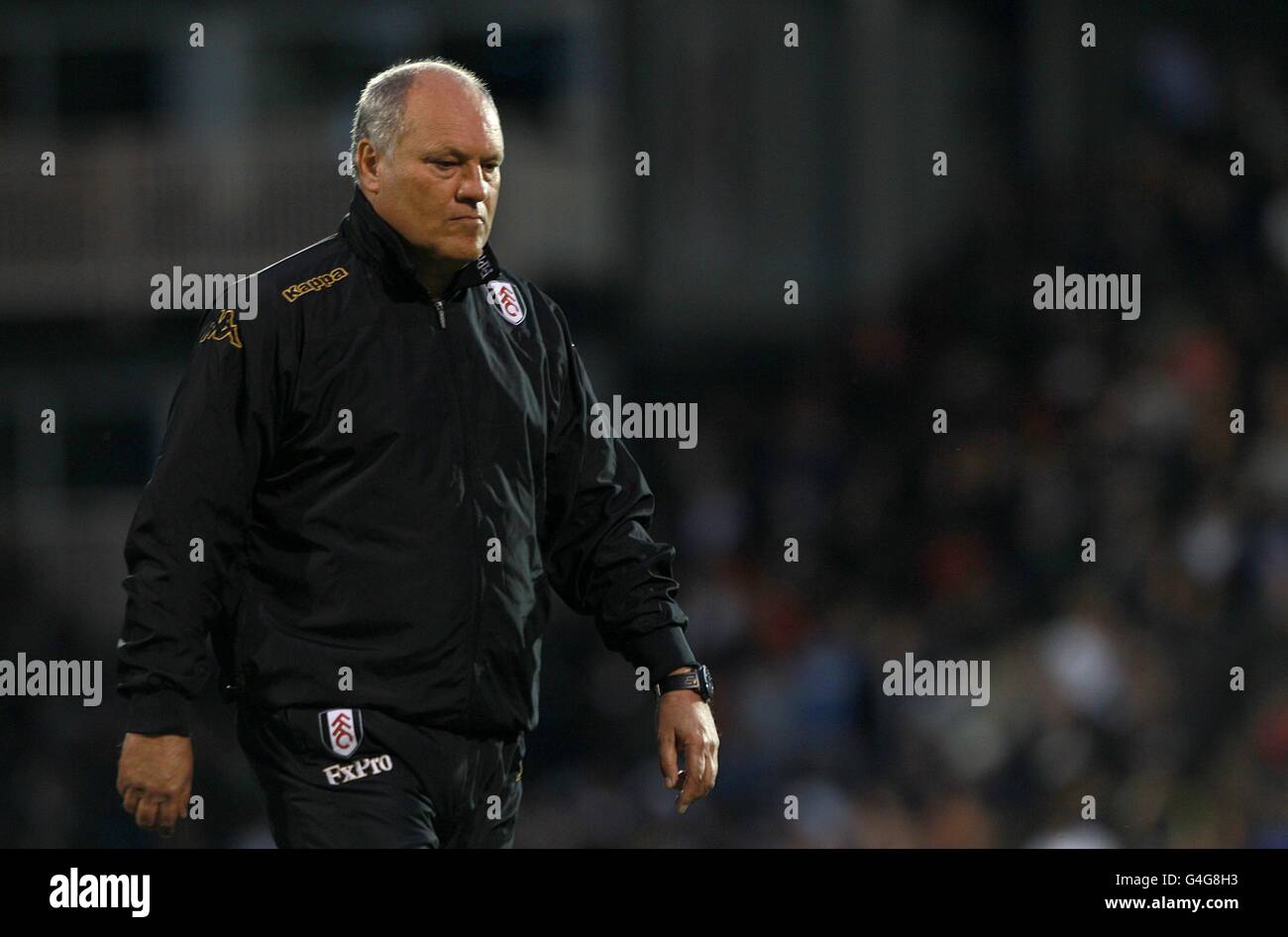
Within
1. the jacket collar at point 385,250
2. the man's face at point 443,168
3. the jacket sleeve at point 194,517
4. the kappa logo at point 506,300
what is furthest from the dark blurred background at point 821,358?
the jacket sleeve at point 194,517

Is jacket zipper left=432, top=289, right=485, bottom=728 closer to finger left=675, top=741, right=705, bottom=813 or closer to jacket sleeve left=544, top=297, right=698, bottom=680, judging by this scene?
jacket sleeve left=544, top=297, right=698, bottom=680

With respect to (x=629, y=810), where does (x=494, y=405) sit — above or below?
above

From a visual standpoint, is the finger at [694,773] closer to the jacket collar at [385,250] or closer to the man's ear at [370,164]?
the jacket collar at [385,250]

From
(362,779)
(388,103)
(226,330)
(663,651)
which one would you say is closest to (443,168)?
(388,103)

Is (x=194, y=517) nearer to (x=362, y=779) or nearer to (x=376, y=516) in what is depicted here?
(x=376, y=516)

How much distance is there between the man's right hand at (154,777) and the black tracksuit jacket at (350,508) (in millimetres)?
41

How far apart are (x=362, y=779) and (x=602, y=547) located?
26.8 inches

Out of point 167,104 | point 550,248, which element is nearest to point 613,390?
point 550,248

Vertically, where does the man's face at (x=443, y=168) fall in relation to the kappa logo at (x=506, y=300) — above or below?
above

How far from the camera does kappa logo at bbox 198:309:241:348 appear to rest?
4.05 m

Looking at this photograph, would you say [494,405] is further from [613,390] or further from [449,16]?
[449,16]

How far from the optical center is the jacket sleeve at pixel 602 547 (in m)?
4.37

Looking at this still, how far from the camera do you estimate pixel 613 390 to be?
14.5 m

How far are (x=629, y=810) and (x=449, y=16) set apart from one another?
6.66 metres
